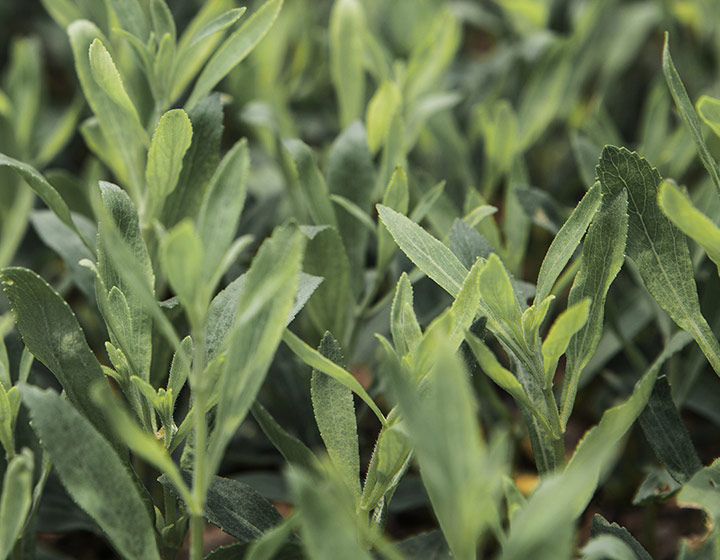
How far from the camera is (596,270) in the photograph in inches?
24.3

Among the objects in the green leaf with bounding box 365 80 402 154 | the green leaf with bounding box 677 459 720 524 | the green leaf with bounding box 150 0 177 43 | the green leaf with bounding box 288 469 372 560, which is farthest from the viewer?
the green leaf with bounding box 365 80 402 154

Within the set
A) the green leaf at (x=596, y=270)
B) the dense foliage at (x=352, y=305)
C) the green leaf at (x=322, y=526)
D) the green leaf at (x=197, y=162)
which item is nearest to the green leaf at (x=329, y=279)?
the dense foliage at (x=352, y=305)

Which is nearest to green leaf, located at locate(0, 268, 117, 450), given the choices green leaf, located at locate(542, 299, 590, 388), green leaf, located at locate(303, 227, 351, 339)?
green leaf, located at locate(303, 227, 351, 339)

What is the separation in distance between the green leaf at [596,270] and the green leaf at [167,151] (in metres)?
0.34

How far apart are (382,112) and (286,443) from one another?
0.41 metres

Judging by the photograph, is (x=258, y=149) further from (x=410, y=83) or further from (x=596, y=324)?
(x=596, y=324)

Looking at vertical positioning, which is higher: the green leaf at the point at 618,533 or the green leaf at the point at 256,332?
the green leaf at the point at 256,332

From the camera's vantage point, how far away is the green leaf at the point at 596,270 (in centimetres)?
61

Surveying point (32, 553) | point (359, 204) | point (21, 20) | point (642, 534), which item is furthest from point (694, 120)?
point (21, 20)

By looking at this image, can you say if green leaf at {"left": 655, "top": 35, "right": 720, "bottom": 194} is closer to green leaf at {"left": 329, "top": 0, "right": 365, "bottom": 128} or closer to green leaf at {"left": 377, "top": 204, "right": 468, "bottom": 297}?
green leaf at {"left": 377, "top": 204, "right": 468, "bottom": 297}

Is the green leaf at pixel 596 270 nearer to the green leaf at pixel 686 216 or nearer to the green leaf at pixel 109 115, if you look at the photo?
the green leaf at pixel 686 216

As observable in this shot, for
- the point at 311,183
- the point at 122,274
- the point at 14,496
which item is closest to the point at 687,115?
the point at 311,183

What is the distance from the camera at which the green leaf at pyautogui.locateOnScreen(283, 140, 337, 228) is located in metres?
0.75

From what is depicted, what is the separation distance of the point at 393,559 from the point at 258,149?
2.68 ft
